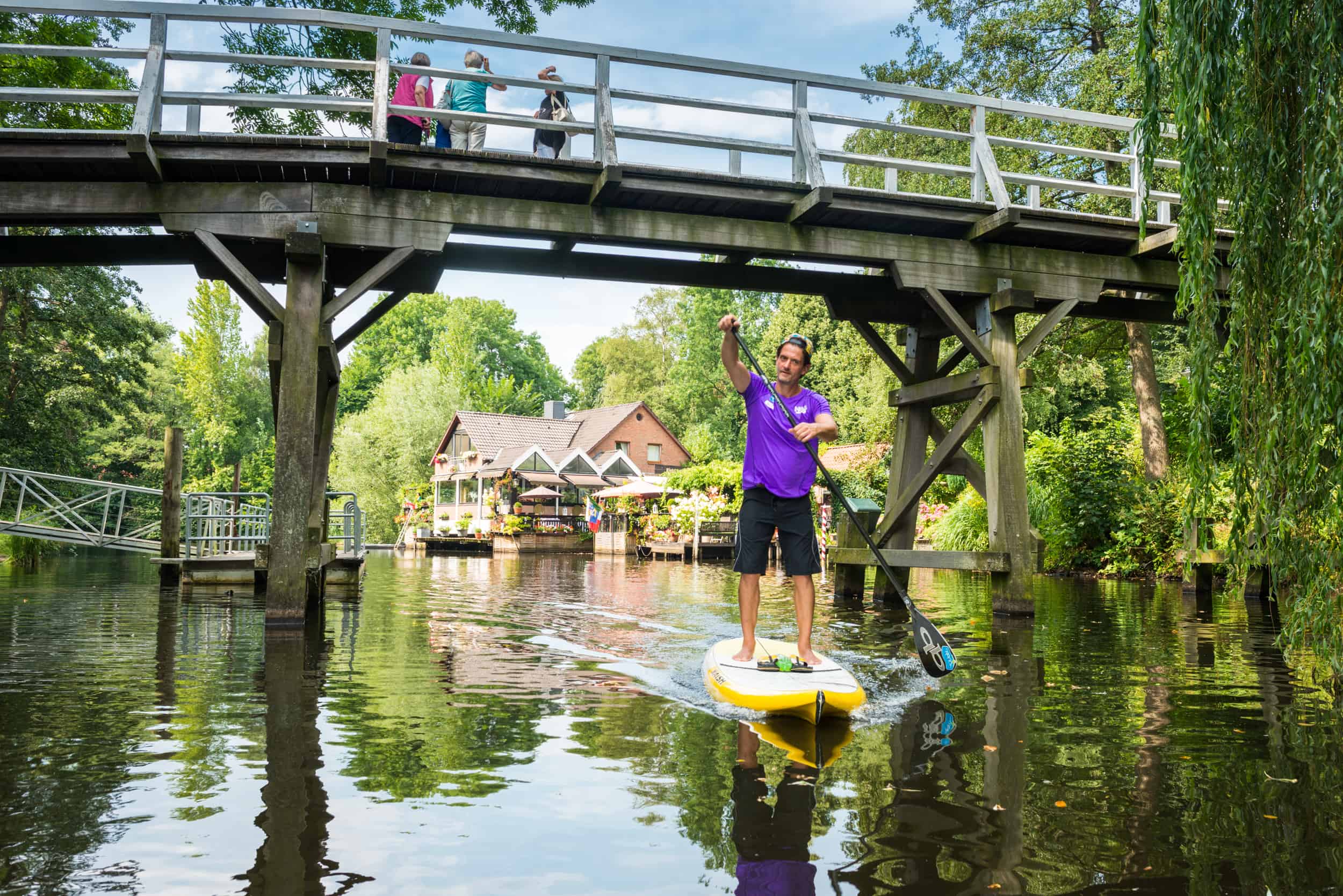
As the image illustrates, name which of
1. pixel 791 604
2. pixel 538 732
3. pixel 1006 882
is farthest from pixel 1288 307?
pixel 791 604

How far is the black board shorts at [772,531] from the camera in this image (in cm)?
630

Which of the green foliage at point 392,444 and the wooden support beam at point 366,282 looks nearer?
the wooden support beam at point 366,282

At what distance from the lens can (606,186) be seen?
9.48m

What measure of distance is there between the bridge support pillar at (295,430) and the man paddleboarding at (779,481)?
4328 millimetres

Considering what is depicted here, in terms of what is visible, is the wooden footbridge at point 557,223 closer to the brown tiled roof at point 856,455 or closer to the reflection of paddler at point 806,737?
the reflection of paddler at point 806,737

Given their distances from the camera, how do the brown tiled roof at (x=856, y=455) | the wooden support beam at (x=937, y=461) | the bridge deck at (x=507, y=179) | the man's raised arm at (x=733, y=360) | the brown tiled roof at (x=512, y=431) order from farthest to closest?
the brown tiled roof at (x=512, y=431) → the brown tiled roof at (x=856, y=455) → the wooden support beam at (x=937, y=461) → the bridge deck at (x=507, y=179) → the man's raised arm at (x=733, y=360)

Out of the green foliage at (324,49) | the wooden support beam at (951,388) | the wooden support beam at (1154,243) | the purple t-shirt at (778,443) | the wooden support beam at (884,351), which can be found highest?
the green foliage at (324,49)

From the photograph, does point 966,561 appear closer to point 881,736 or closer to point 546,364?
point 881,736

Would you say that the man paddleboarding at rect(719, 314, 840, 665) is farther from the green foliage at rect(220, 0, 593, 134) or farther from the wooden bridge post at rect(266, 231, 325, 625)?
the green foliage at rect(220, 0, 593, 134)

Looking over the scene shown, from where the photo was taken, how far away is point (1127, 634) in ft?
34.2

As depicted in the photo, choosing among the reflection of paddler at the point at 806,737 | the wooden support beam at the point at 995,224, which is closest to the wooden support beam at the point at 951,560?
the wooden support beam at the point at 995,224

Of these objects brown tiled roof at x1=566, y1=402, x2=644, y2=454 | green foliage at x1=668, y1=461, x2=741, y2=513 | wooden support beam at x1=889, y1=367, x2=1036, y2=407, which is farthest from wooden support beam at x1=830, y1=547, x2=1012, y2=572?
brown tiled roof at x1=566, y1=402, x2=644, y2=454

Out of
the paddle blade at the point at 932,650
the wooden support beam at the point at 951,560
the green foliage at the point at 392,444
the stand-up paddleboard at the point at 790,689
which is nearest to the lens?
the stand-up paddleboard at the point at 790,689

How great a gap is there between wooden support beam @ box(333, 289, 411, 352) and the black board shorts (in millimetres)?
5496
